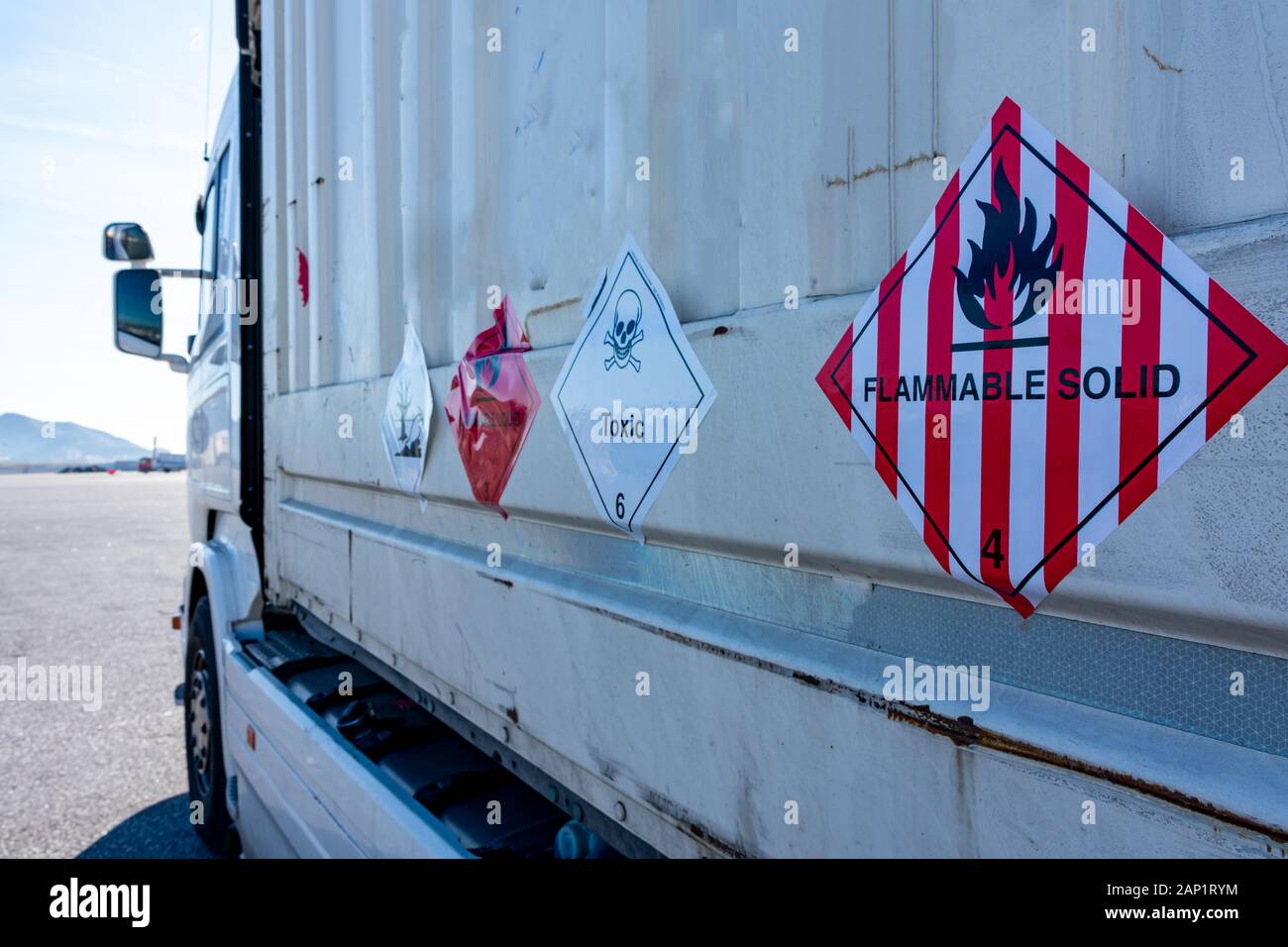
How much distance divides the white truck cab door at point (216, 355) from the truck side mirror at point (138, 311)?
0.67ft

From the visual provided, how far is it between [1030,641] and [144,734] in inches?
229

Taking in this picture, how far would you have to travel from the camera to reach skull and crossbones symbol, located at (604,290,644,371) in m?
1.40

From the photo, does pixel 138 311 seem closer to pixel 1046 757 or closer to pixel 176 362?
pixel 176 362

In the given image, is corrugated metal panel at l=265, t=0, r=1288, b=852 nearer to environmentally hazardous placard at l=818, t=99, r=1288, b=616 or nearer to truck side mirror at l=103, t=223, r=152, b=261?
environmentally hazardous placard at l=818, t=99, r=1288, b=616

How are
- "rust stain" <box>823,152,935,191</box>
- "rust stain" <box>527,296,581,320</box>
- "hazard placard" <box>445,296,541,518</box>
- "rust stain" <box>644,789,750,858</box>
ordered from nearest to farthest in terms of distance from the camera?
"rust stain" <box>823,152,935,191</box>
"rust stain" <box>644,789,750,858</box>
"rust stain" <box>527,296,581,320</box>
"hazard placard" <box>445,296,541,518</box>

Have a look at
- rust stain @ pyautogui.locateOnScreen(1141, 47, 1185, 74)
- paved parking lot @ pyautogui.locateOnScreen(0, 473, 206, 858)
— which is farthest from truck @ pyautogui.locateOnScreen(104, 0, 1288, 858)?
paved parking lot @ pyautogui.locateOnScreen(0, 473, 206, 858)

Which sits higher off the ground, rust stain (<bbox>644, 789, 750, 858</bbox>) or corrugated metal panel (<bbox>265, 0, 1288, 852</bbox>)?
corrugated metal panel (<bbox>265, 0, 1288, 852</bbox>)

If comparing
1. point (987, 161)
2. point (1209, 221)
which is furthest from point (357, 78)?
point (1209, 221)

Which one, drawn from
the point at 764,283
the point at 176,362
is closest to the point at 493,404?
the point at 764,283

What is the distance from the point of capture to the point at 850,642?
107 cm

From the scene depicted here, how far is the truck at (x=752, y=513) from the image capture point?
760mm

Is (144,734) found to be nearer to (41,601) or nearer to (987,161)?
(41,601)

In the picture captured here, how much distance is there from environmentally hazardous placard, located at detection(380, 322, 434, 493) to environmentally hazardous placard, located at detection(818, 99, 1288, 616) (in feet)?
4.28

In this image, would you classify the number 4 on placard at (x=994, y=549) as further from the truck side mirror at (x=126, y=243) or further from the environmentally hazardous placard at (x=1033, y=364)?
the truck side mirror at (x=126, y=243)
